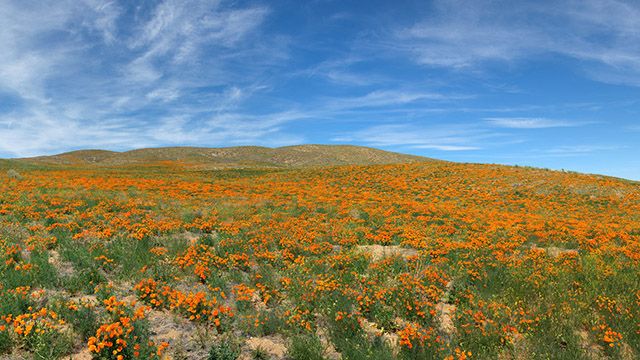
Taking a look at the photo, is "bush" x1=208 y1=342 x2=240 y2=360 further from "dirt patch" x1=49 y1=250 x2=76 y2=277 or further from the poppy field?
"dirt patch" x1=49 y1=250 x2=76 y2=277

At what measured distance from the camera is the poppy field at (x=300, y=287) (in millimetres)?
5535

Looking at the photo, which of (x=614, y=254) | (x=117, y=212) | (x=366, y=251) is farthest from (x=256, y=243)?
(x=614, y=254)

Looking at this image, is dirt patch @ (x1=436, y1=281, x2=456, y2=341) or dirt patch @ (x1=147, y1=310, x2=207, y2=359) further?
dirt patch @ (x1=436, y1=281, x2=456, y2=341)

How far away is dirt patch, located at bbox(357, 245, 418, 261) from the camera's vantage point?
412 inches

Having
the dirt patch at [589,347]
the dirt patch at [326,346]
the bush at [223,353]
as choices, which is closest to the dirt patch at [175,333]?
the bush at [223,353]

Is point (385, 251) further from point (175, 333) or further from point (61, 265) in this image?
point (61, 265)

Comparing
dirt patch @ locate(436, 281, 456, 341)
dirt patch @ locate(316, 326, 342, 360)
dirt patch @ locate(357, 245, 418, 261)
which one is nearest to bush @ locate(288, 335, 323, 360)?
dirt patch @ locate(316, 326, 342, 360)

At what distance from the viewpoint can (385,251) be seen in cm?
1123

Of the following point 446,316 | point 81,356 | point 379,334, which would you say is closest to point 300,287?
point 379,334

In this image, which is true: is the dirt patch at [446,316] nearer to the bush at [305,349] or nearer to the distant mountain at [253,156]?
the bush at [305,349]

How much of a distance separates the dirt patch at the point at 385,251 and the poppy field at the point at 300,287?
0.11 meters

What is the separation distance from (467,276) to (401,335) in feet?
12.5

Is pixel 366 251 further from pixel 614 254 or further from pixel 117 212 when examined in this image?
pixel 117 212

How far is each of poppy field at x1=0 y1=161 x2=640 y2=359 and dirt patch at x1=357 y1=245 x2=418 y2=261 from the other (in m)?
0.11
